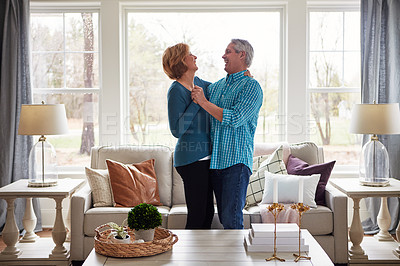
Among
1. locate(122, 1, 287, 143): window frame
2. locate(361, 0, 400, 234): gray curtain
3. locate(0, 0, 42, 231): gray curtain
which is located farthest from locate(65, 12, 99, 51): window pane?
locate(361, 0, 400, 234): gray curtain

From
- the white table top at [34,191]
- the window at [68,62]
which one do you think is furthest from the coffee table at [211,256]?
the window at [68,62]

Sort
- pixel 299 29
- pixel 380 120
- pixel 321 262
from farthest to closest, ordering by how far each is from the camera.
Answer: pixel 299 29
pixel 380 120
pixel 321 262

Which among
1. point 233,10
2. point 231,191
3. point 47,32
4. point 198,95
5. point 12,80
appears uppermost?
point 233,10

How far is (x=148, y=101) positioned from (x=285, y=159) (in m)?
1.67

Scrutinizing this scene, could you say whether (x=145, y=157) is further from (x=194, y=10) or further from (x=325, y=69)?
(x=325, y=69)

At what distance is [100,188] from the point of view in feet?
13.4

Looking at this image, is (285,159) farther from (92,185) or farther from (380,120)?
(92,185)

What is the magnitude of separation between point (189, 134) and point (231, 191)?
17.9 inches

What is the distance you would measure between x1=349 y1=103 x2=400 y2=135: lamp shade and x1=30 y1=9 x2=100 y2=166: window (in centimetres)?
270

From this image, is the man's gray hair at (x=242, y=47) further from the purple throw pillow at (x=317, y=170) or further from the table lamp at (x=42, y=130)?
the table lamp at (x=42, y=130)

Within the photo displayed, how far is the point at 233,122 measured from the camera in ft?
10.1

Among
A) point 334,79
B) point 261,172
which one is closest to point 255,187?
point 261,172

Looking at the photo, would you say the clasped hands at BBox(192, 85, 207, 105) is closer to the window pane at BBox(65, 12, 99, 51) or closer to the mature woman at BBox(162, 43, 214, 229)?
the mature woman at BBox(162, 43, 214, 229)

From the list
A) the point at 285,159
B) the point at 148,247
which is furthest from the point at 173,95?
the point at 285,159
